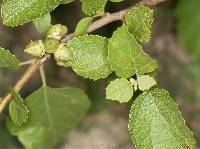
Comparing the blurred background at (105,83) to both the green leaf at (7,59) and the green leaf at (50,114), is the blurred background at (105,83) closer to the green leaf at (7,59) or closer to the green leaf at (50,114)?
the green leaf at (50,114)

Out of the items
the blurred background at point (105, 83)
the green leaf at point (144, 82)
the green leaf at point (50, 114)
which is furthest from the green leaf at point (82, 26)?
the blurred background at point (105, 83)

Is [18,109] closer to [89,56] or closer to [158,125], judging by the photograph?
[89,56]

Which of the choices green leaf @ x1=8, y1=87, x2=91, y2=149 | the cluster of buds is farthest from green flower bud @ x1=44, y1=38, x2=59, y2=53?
green leaf @ x1=8, y1=87, x2=91, y2=149

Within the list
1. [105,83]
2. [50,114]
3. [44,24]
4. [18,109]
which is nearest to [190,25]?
[105,83]

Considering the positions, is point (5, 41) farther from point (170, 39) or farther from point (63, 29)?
point (63, 29)

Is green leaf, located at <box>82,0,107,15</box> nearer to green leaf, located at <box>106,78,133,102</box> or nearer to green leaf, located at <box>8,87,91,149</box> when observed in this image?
green leaf, located at <box>106,78,133,102</box>

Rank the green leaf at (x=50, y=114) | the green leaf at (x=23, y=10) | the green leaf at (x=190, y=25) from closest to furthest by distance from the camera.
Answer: the green leaf at (x=23, y=10) → the green leaf at (x=50, y=114) → the green leaf at (x=190, y=25)

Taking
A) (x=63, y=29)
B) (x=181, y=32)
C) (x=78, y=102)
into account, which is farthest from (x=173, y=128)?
(x=181, y=32)

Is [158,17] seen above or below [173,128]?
below
